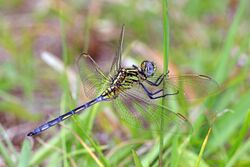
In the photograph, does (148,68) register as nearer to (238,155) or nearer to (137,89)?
(137,89)

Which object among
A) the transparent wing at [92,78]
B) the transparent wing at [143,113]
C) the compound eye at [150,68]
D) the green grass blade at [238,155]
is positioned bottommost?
the green grass blade at [238,155]

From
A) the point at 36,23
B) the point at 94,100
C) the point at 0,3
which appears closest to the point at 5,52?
the point at 36,23

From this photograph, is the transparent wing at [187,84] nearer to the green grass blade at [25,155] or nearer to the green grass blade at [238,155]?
the green grass blade at [238,155]

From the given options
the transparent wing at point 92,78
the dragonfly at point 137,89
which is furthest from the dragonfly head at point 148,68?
the transparent wing at point 92,78

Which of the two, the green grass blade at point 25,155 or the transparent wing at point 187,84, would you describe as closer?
the green grass blade at point 25,155

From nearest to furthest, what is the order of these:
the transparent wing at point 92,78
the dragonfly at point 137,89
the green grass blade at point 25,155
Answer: the green grass blade at point 25,155 < the dragonfly at point 137,89 < the transparent wing at point 92,78

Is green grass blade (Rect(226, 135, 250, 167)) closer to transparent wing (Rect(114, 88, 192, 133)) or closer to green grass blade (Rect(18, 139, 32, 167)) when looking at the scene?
transparent wing (Rect(114, 88, 192, 133))

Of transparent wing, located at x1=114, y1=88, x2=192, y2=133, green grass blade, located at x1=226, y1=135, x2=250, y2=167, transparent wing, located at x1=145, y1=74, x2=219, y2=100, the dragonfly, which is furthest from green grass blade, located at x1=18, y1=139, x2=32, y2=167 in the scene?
green grass blade, located at x1=226, y1=135, x2=250, y2=167

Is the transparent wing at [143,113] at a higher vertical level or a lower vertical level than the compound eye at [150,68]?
lower
